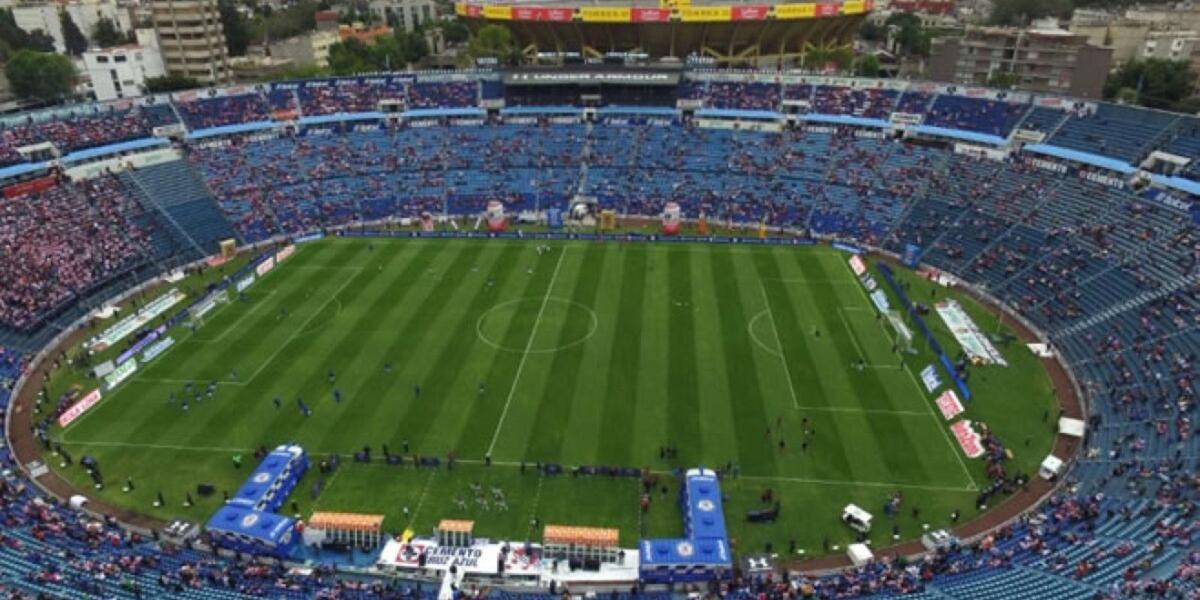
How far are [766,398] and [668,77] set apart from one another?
180 feet

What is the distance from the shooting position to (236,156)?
82500 millimetres

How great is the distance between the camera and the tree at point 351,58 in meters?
122

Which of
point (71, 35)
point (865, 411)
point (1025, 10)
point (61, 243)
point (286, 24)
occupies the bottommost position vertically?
point (865, 411)

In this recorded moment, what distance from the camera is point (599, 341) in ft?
174

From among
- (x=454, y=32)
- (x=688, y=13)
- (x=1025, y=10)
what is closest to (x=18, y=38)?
(x=454, y=32)

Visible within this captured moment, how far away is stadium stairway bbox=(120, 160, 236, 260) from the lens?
233ft

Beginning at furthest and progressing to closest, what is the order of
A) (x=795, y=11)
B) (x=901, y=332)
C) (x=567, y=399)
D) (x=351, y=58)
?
(x=351, y=58), (x=795, y=11), (x=901, y=332), (x=567, y=399)

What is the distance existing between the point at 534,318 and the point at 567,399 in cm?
1196

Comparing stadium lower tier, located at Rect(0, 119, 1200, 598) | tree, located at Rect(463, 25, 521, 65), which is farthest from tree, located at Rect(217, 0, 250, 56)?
stadium lower tier, located at Rect(0, 119, 1200, 598)

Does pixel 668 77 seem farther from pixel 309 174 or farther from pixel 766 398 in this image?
pixel 766 398

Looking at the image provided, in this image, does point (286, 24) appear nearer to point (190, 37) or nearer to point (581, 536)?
point (190, 37)

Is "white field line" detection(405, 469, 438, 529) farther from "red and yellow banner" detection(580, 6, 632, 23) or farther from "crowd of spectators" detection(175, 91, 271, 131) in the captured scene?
"red and yellow banner" detection(580, 6, 632, 23)

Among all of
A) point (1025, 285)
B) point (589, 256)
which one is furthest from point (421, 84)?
point (1025, 285)

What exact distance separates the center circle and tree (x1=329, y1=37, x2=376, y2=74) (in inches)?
3044
